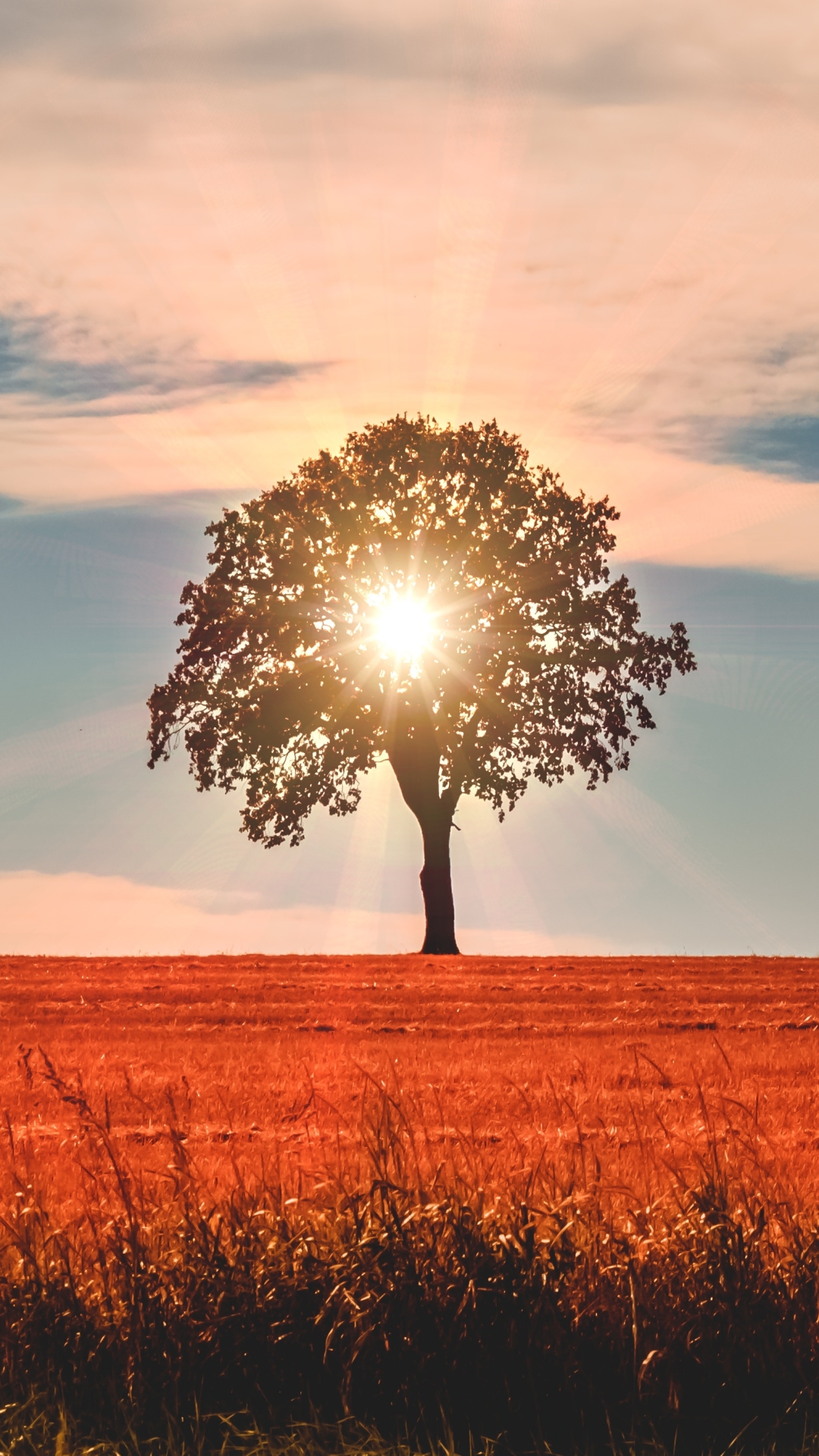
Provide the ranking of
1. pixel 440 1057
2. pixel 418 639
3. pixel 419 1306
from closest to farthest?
pixel 419 1306 < pixel 440 1057 < pixel 418 639

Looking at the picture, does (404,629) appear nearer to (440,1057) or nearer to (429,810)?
Answer: (429,810)

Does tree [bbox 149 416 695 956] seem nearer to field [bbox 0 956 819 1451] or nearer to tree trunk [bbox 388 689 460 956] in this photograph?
tree trunk [bbox 388 689 460 956]

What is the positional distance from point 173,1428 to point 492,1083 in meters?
8.87

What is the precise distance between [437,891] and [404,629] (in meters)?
7.26

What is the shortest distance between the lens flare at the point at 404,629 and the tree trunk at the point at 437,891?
15.1 ft

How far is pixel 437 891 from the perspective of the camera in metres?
38.5

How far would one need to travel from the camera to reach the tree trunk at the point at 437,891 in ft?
126

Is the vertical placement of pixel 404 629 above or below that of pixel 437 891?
above

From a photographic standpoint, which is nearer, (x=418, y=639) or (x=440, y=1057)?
(x=440, y=1057)

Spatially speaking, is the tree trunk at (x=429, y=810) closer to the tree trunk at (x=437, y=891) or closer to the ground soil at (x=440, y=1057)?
the tree trunk at (x=437, y=891)

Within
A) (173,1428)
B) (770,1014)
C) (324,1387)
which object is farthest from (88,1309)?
(770,1014)

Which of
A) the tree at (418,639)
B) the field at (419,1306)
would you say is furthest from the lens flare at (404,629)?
the field at (419,1306)

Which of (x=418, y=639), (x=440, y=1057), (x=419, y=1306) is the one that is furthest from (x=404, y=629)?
(x=419, y=1306)

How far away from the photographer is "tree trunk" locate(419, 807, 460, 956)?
38.5 meters
